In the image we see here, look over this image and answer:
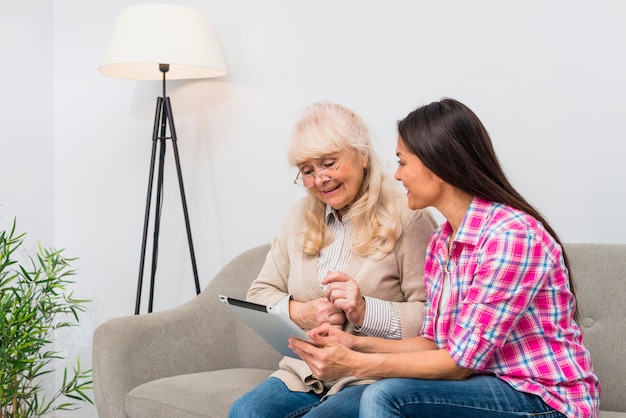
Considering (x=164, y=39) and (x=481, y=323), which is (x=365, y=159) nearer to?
(x=481, y=323)

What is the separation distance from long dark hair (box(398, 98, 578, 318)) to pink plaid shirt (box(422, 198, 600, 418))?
0.04 metres

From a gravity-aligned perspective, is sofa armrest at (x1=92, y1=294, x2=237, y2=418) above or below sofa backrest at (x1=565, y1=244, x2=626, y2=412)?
below

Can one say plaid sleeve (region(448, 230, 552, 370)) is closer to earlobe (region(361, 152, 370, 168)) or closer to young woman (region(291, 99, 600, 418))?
young woman (region(291, 99, 600, 418))

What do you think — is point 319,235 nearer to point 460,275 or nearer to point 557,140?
point 460,275

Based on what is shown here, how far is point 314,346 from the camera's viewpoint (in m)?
1.63

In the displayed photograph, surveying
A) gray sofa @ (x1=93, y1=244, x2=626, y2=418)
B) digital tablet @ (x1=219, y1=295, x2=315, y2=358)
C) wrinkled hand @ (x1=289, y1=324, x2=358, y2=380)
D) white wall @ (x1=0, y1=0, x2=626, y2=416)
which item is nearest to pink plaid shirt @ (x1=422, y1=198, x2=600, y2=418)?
Result: wrinkled hand @ (x1=289, y1=324, x2=358, y2=380)

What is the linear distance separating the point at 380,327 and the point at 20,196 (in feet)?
7.20

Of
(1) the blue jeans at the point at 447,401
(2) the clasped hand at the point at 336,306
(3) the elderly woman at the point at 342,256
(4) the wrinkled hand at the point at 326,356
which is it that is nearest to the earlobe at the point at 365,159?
(3) the elderly woman at the point at 342,256

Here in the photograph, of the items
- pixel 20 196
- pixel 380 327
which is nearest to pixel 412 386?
pixel 380 327

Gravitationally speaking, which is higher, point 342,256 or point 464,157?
point 464,157

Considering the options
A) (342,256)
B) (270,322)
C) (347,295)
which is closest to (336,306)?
(347,295)

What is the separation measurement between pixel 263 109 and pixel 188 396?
133 centimetres

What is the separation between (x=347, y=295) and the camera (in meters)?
1.84

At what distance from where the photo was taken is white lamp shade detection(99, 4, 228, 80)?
9.23 ft
